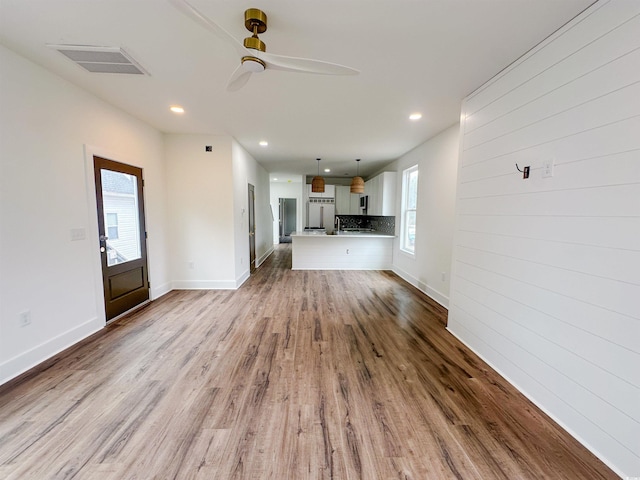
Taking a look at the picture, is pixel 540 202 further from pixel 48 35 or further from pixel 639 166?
pixel 48 35

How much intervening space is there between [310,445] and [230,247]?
3.43 metres

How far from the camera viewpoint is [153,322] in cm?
311

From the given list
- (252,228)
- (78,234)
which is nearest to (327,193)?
(252,228)

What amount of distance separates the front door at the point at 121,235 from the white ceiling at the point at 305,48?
2.80ft

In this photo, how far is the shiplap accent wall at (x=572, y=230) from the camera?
1.33 m

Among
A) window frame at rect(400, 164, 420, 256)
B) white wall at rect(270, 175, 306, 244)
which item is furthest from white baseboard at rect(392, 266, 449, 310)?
white wall at rect(270, 175, 306, 244)

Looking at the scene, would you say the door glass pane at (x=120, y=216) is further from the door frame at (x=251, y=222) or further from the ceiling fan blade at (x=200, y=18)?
the ceiling fan blade at (x=200, y=18)

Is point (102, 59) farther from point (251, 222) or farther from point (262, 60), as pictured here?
point (251, 222)

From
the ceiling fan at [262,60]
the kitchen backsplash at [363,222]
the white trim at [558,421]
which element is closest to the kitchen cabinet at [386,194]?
the kitchen backsplash at [363,222]

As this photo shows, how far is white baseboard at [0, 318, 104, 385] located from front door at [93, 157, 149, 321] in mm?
313

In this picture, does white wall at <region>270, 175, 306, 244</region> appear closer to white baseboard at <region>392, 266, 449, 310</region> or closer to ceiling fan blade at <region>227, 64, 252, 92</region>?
white baseboard at <region>392, 266, 449, 310</region>

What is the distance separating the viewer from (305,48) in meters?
1.95

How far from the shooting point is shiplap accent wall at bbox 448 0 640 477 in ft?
4.38

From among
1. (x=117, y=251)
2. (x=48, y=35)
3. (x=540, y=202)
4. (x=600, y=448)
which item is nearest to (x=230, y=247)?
(x=117, y=251)
